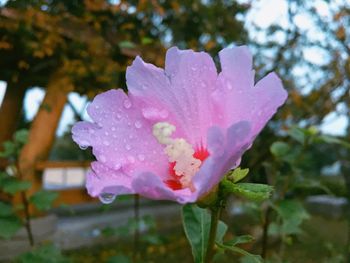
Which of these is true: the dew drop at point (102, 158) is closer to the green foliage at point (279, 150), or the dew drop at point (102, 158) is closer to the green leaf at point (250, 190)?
the green leaf at point (250, 190)

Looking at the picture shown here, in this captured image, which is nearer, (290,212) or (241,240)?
(241,240)

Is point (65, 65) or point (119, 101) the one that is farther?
point (65, 65)

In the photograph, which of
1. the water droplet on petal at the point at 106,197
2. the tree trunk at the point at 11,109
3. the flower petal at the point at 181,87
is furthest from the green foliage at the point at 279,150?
the tree trunk at the point at 11,109

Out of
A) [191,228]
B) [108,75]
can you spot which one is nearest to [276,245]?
[108,75]

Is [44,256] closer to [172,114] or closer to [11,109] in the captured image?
[172,114]

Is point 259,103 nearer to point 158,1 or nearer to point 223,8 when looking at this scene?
point 158,1

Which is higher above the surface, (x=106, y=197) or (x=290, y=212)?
(x=106, y=197)

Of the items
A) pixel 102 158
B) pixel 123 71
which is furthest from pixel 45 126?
pixel 102 158

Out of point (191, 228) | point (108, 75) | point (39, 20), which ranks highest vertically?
point (39, 20)
